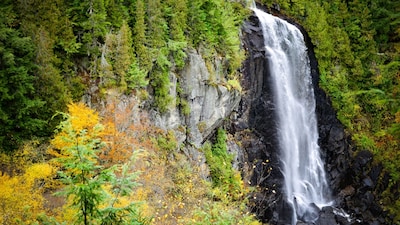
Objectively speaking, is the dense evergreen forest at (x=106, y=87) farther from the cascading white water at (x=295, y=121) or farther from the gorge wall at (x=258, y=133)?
the cascading white water at (x=295, y=121)

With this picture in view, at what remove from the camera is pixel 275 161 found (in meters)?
23.6

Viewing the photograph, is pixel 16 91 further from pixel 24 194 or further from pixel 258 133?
pixel 258 133

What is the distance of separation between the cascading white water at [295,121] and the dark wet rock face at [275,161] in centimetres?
52

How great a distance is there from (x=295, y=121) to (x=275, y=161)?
11.6 ft

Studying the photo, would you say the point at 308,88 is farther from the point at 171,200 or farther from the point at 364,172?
the point at 171,200

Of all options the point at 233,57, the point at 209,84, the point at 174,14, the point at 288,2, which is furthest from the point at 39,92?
the point at 288,2

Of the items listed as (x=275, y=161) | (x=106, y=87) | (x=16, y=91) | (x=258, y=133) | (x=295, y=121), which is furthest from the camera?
(x=295, y=121)

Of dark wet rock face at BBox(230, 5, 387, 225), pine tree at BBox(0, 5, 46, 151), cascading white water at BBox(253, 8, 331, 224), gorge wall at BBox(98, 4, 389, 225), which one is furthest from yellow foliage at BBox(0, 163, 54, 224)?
cascading white water at BBox(253, 8, 331, 224)

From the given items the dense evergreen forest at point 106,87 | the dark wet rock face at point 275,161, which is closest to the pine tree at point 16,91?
the dense evergreen forest at point 106,87

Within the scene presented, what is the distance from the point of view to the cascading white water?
77.8 ft

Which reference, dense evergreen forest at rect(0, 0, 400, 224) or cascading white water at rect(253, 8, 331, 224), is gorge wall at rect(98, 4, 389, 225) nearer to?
cascading white water at rect(253, 8, 331, 224)

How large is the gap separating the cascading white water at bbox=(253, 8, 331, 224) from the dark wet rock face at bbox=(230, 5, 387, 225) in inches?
20.3

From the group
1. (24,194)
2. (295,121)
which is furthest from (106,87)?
(295,121)

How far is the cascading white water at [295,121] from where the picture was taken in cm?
2370
